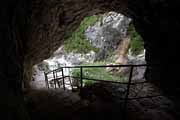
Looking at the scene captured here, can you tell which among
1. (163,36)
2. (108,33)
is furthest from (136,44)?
(163,36)

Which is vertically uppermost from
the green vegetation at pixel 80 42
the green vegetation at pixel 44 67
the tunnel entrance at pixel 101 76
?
the green vegetation at pixel 80 42

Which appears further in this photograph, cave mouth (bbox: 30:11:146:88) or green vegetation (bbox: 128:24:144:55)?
cave mouth (bbox: 30:11:146:88)

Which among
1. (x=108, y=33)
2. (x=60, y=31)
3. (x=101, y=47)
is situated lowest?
(x=101, y=47)

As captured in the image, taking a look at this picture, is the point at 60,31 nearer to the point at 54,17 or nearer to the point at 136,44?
the point at 54,17

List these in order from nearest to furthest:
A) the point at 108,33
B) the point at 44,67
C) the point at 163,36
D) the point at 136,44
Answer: the point at 163,36, the point at 136,44, the point at 108,33, the point at 44,67

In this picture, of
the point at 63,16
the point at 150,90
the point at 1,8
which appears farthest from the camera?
the point at 63,16

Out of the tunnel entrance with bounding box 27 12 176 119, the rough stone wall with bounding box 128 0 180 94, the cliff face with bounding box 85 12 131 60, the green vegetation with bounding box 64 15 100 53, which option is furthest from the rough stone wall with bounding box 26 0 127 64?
the green vegetation with bounding box 64 15 100 53

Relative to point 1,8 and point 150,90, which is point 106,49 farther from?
point 1,8

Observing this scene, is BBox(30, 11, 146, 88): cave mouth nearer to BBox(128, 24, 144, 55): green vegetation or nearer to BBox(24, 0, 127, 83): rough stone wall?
BBox(128, 24, 144, 55): green vegetation

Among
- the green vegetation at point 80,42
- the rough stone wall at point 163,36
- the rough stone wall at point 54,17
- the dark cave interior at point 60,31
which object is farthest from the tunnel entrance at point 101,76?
the rough stone wall at point 54,17

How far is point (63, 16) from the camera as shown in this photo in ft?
29.7

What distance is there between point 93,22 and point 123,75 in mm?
9397

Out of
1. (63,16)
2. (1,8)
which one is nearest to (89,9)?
(63,16)

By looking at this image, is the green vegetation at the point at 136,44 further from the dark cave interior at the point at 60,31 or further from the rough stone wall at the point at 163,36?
the rough stone wall at the point at 163,36
